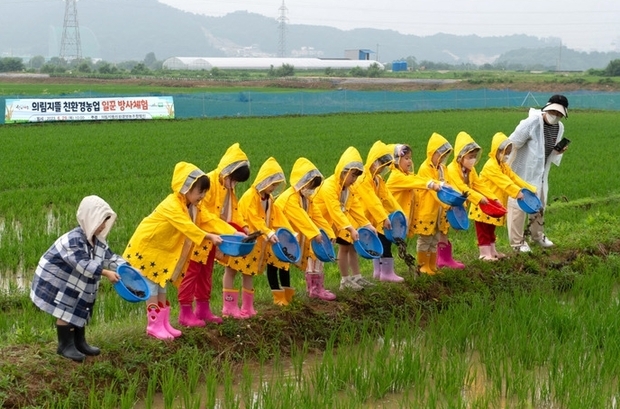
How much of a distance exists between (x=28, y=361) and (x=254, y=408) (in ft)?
4.73

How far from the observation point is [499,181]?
319 inches

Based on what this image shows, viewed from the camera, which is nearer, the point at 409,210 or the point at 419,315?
the point at 419,315

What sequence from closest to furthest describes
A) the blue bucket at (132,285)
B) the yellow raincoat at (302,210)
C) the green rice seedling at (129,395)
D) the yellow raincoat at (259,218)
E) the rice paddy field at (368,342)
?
the green rice seedling at (129,395) → the rice paddy field at (368,342) → the blue bucket at (132,285) → the yellow raincoat at (259,218) → the yellow raincoat at (302,210)

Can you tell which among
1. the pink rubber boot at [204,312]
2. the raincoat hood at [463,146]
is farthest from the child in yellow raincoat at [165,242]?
the raincoat hood at [463,146]

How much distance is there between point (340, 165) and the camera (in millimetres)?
6801

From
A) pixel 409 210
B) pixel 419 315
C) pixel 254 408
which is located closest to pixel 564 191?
pixel 409 210

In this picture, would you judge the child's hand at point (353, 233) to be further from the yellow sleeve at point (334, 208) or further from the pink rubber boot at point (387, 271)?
the pink rubber boot at point (387, 271)

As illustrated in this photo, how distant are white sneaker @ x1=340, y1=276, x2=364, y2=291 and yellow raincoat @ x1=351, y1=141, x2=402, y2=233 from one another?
477 millimetres

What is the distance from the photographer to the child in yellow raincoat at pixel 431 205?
7.56 metres

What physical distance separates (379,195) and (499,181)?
1.48m

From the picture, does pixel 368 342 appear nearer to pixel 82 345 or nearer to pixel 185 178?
pixel 185 178

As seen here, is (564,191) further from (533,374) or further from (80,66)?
(80,66)

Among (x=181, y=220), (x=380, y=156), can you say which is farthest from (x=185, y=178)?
(x=380, y=156)

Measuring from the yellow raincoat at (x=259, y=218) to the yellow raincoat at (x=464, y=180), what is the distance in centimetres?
201
